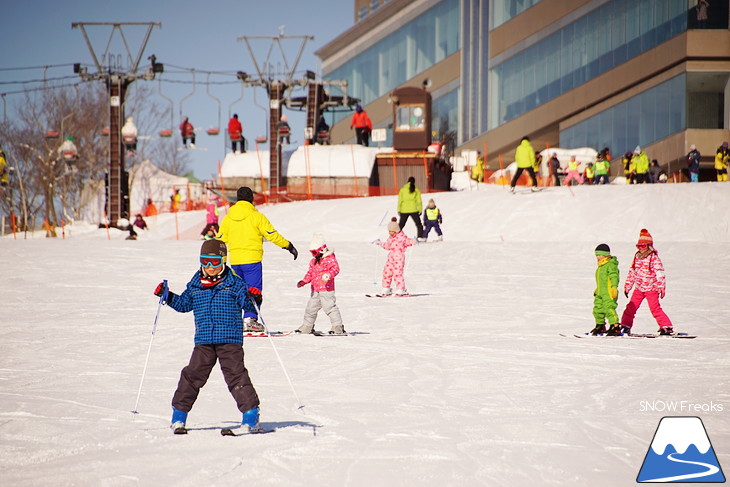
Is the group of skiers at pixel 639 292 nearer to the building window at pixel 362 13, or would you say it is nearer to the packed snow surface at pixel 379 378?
the packed snow surface at pixel 379 378

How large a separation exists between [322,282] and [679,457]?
20.9 ft

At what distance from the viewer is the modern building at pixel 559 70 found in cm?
4222

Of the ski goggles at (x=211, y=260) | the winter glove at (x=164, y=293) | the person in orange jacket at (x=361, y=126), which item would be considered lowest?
the winter glove at (x=164, y=293)

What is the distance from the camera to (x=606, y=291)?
11555 millimetres

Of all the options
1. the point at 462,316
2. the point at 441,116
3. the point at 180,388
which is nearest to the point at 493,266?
the point at 462,316

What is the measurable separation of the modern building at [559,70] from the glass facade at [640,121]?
0.16 feet

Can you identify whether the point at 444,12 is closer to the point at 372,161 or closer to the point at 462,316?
the point at 372,161

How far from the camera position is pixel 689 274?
61.7 feet

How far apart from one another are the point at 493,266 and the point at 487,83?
34970 mm

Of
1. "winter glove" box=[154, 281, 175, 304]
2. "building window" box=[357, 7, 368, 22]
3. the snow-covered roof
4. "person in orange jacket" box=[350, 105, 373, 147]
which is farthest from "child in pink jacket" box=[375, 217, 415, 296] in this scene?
"building window" box=[357, 7, 368, 22]

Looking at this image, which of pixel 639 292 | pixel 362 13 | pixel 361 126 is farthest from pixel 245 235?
pixel 362 13

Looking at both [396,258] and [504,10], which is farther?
[504,10]

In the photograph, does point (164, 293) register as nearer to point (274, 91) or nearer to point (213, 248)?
point (213, 248)

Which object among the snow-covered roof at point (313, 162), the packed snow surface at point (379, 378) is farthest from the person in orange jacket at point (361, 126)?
the packed snow surface at point (379, 378)
